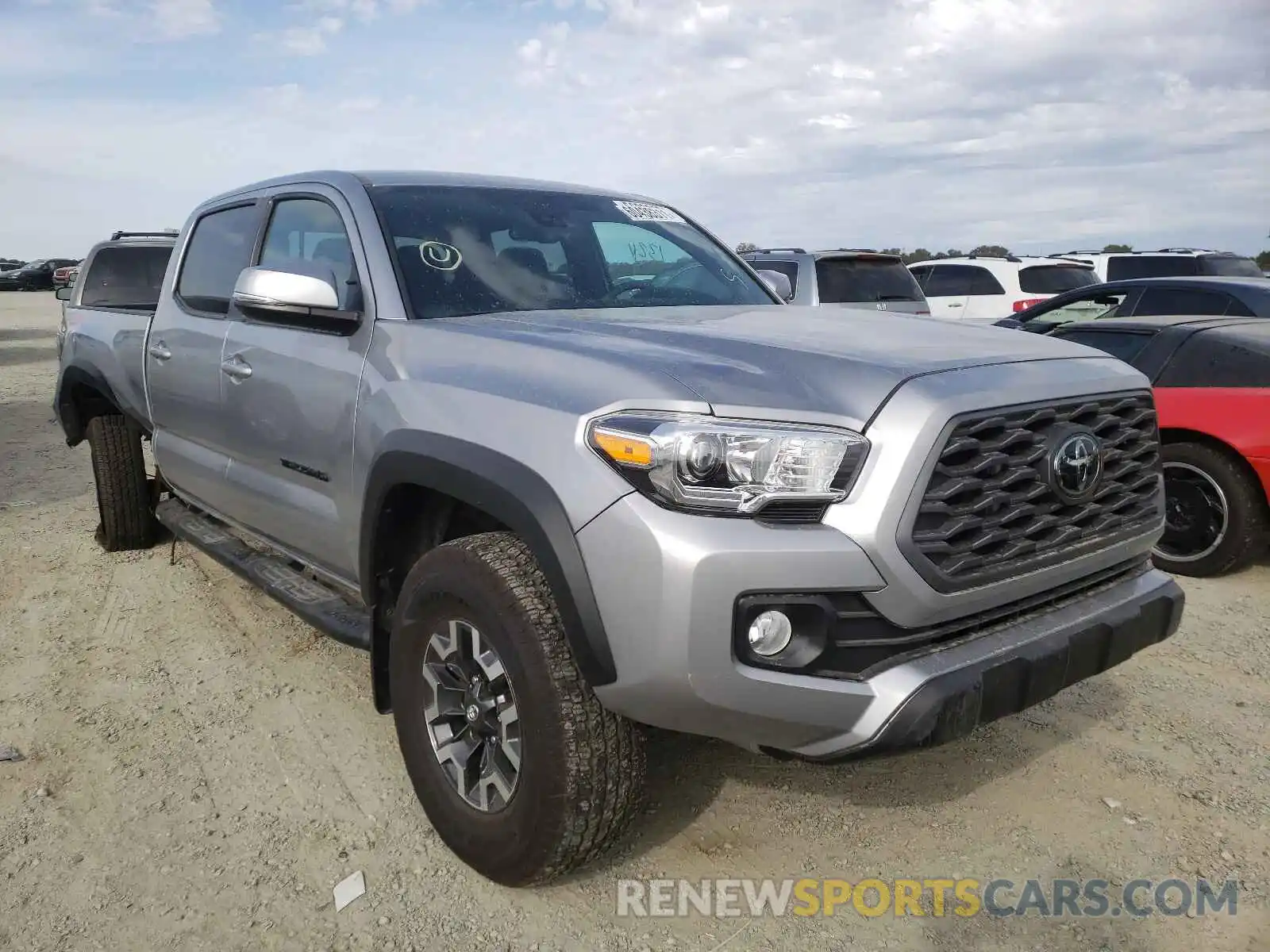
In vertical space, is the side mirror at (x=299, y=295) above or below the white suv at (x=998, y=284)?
above

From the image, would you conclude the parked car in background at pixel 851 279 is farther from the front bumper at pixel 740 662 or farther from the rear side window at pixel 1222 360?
the front bumper at pixel 740 662

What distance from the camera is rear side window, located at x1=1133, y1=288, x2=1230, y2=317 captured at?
7559 millimetres

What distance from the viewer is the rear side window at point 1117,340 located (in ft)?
19.0

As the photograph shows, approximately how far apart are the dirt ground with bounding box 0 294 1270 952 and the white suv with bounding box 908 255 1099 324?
348 inches

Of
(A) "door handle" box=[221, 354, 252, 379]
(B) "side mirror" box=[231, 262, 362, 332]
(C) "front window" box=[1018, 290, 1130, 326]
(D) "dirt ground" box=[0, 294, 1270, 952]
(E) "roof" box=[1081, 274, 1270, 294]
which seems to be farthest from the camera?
(C) "front window" box=[1018, 290, 1130, 326]

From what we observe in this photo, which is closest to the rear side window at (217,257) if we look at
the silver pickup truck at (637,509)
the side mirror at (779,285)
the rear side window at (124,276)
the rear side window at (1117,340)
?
the silver pickup truck at (637,509)

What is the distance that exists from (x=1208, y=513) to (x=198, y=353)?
16.3 feet

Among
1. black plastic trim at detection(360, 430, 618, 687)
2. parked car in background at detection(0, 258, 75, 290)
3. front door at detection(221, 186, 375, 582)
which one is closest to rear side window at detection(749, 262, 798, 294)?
front door at detection(221, 186, 375, 582)

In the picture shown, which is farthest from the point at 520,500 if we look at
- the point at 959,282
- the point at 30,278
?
the point at 30,278

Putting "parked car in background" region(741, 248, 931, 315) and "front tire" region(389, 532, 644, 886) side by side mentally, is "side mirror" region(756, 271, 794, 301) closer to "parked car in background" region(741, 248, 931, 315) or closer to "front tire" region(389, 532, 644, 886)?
"front tire" region(389, 532, 644, 886)

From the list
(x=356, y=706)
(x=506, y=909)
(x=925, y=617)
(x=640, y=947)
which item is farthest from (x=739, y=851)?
(x=356, y=706)

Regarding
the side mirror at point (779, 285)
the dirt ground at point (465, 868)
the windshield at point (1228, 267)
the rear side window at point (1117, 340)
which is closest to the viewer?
the dirt ground at point (465, 868)

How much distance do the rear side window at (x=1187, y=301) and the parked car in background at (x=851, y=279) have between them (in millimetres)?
2350

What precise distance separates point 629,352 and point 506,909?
1485mm
